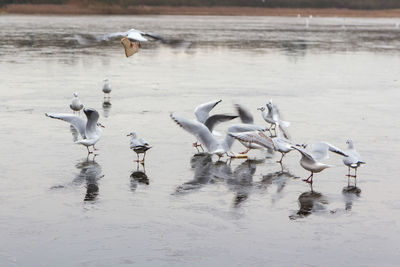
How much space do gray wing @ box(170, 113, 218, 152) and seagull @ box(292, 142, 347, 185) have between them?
210 centimetres

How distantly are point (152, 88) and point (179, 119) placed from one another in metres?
10.3

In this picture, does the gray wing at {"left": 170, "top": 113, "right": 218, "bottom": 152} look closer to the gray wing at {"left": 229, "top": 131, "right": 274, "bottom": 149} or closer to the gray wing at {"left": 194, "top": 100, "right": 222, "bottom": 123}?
the gray wing at {"left": 229, "top": 131, "right": 274, "bottom": 149}

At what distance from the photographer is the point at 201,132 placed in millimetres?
13469

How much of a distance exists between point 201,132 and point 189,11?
118 m

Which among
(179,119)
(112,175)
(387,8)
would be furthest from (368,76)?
(387,8)

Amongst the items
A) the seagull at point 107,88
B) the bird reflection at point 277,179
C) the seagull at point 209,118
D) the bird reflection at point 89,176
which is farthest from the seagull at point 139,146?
the seagull at point 107,88

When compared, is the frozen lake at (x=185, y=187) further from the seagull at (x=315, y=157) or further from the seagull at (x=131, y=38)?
the seagull at (x=131, y=38)

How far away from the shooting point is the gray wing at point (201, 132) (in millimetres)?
13336

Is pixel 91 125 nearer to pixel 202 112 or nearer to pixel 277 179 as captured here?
pixel 202 112

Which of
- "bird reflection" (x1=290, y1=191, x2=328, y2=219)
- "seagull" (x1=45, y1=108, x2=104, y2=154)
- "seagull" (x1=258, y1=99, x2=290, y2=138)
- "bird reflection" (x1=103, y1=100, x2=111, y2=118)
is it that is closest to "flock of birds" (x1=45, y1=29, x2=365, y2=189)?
"seagull" (x1=45, y1=108, x2=104, y2=154)

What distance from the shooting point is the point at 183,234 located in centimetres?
928

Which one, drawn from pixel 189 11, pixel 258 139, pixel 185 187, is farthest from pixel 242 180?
pixel 189 11

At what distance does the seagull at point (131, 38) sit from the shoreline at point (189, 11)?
94843 mm

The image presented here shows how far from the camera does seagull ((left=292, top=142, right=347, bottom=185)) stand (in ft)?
37.3
